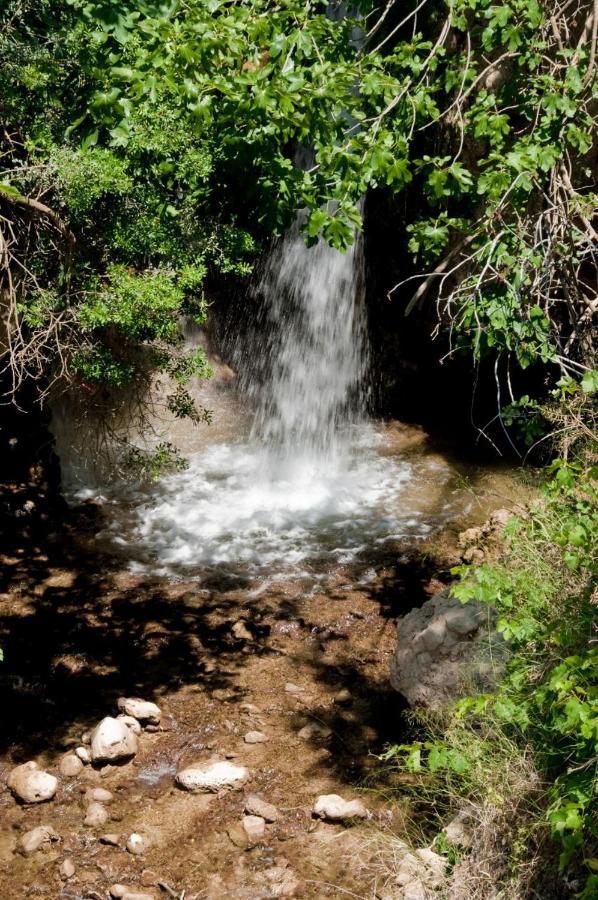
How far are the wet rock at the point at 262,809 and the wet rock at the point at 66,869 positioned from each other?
0.92 meters

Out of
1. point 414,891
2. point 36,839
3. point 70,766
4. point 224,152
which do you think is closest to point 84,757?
point 70,766

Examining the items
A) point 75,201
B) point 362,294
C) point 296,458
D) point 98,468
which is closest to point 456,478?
point 296,458

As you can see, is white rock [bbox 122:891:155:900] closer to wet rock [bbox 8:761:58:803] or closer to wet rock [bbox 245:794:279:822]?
wet rock [bbox 245:794:279:822]

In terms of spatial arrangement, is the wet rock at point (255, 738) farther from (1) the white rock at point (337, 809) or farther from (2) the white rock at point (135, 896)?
(2) the white rock at point (135, 896)

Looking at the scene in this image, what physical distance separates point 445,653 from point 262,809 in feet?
4.49

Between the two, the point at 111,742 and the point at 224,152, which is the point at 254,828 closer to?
the point at 111,742

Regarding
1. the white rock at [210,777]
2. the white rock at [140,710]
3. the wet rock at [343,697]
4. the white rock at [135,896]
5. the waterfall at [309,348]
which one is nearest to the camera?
the white rock at [135,896]

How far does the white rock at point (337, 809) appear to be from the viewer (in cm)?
429

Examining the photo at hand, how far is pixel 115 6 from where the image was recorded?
3.86m

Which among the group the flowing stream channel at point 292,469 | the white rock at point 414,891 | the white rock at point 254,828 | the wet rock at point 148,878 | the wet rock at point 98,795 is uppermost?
the flowing stream channel at point 292,469

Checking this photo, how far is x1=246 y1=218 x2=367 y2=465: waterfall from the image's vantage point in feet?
31.7

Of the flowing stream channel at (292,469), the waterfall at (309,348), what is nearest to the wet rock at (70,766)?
the flowing stream channel at (292,469)

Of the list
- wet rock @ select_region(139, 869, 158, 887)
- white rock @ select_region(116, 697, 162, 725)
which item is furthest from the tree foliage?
wet rock @ select_region(139, 869, 158, 887)

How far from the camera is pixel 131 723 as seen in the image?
500 centimetres
